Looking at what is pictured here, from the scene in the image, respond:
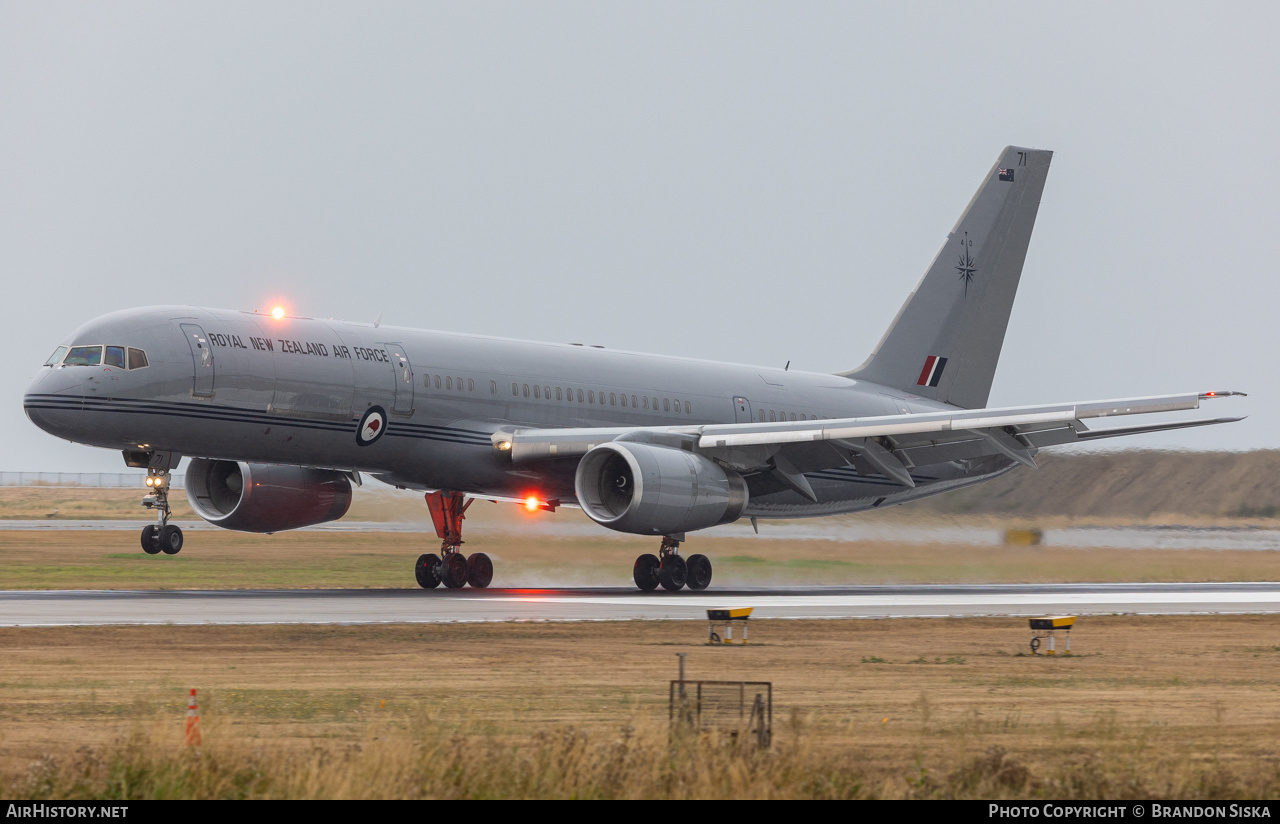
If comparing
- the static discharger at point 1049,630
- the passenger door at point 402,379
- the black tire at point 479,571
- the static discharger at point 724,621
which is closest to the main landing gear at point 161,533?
the passenger door at point 402,379

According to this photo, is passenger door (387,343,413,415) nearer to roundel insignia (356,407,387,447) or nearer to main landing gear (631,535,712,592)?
roundel insignia (356,407,387,447)

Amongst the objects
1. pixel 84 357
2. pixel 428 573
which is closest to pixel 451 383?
pixel 428 573

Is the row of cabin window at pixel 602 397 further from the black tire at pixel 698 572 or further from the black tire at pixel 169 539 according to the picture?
the black tire at pixel 169 539

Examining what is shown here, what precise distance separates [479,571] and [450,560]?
70cm

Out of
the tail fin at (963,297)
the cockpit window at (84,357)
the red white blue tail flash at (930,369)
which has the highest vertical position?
the tail fin at (963,297)

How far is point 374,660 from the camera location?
60.7 feet

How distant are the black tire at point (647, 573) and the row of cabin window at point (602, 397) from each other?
368 centimetres

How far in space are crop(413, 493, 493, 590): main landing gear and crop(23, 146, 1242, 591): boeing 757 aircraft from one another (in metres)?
0.04

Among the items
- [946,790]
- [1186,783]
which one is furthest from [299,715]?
[1186,783]

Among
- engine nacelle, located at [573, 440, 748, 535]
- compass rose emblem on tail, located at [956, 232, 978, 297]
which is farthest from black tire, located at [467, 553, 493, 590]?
compass rose emblem on tail, located at [956, 232, 978, 297]

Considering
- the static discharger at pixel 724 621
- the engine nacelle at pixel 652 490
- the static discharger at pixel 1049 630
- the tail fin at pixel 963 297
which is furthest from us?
the tail fin at pixel 963 297

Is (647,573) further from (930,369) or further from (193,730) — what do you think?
(193,730)

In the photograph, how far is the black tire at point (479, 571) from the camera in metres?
34.3

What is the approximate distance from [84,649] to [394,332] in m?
13.7
